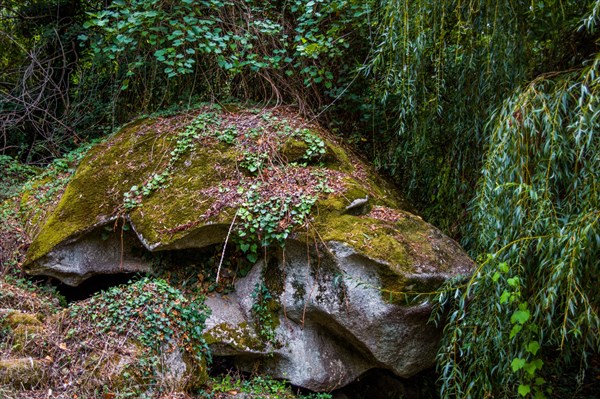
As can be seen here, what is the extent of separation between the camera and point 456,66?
188 inches

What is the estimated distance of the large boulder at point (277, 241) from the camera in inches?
167

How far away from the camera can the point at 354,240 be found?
4.29 m

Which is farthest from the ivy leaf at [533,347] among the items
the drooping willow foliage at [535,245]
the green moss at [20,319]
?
the green moss at [20,319]

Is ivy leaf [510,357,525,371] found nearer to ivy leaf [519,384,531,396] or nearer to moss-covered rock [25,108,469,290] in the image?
ivy leaf [519,384,531,396]

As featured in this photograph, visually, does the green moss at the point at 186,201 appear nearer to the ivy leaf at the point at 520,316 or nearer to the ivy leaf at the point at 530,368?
the ivy leaf at the point at 520,316

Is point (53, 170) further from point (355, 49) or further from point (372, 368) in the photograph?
point (372, 368)

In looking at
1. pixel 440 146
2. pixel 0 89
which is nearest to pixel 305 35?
pixel 440 146

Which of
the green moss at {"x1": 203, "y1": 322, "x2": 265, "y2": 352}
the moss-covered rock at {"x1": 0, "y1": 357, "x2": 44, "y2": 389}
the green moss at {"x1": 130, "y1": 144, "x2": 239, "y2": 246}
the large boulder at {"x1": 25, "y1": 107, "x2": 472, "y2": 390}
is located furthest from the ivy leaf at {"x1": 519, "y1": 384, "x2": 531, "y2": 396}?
the moss-covered rock at {"x1": 0, "y1": 357, "x2": 44, "y2": 389}

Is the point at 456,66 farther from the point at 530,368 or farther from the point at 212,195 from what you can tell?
the point at 530,368

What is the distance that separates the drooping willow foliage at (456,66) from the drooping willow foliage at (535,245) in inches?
20.1

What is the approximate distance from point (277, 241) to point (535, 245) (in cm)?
206

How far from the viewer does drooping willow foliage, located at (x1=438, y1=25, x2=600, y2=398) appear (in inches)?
121

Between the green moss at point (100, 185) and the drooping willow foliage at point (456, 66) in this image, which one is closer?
the drooping willow foliage at point (456, 66)

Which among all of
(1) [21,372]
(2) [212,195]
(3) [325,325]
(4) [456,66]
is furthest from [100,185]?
(4) [456,66]
